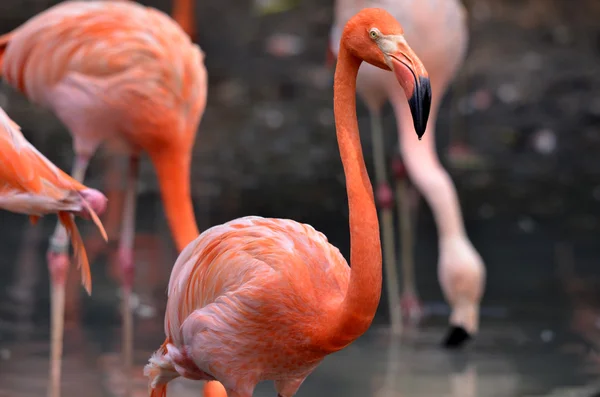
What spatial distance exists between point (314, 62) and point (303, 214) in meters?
3.44

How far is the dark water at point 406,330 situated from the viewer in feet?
15.0

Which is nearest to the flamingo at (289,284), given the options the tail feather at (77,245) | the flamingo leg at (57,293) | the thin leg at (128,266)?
the tail feather at (77,245)

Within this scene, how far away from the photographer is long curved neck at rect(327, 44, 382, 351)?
288 centimetres

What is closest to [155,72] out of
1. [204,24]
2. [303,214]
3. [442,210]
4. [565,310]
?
[442,210]

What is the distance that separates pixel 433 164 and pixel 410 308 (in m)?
0.74

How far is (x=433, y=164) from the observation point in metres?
5.62

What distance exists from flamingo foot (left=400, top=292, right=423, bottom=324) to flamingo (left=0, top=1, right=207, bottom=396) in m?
1.65

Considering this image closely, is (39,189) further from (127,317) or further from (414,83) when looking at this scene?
(127,317)

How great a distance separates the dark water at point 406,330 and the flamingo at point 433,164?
0.17 m

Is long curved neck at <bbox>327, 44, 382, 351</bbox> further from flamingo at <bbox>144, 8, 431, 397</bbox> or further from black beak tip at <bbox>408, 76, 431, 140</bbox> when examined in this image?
black beak tip at <bbox>408, 76, 431, 140</bbox>

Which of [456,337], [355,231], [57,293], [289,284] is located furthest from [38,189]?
[456,337]

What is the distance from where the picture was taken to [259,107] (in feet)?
33.8

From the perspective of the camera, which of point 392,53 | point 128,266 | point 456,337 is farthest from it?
point 456,337

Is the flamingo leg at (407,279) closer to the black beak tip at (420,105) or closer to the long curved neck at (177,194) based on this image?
the long curved neck at (177,194)
